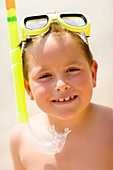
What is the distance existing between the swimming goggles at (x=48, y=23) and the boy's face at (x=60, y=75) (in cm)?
6

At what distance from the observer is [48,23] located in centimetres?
150

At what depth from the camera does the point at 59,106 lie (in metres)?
1.46

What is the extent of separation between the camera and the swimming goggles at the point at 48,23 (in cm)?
150

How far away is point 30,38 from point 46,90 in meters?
0.29

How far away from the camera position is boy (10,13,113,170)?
4.68 ft

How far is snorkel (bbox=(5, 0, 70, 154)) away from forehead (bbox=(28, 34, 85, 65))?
91mm

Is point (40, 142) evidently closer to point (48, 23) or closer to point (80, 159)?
point (80, 159)

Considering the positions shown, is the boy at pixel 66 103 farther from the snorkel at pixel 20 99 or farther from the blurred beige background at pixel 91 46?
the blurred beige background at pixel 91 46

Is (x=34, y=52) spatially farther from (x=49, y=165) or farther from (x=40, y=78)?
(x=49, y=165)

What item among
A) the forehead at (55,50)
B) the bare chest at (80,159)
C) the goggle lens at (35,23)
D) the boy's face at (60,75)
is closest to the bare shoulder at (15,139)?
the bare chest at (80,159)

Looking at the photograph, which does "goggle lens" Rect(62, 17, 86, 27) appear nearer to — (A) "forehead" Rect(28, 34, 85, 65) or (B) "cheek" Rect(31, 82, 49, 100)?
(A) "forehead" Rect(28, 34, 85, 65)

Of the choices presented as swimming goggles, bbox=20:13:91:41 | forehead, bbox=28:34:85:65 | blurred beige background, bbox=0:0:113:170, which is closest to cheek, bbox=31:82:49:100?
forehead, bbox=28:34:85:65

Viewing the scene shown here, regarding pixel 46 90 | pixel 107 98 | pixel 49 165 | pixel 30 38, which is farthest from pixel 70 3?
pixel 49 165

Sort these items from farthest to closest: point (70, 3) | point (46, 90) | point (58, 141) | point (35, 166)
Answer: point (70, 3)
point (35, 166)
point (58, 141)
point (46, 90)
